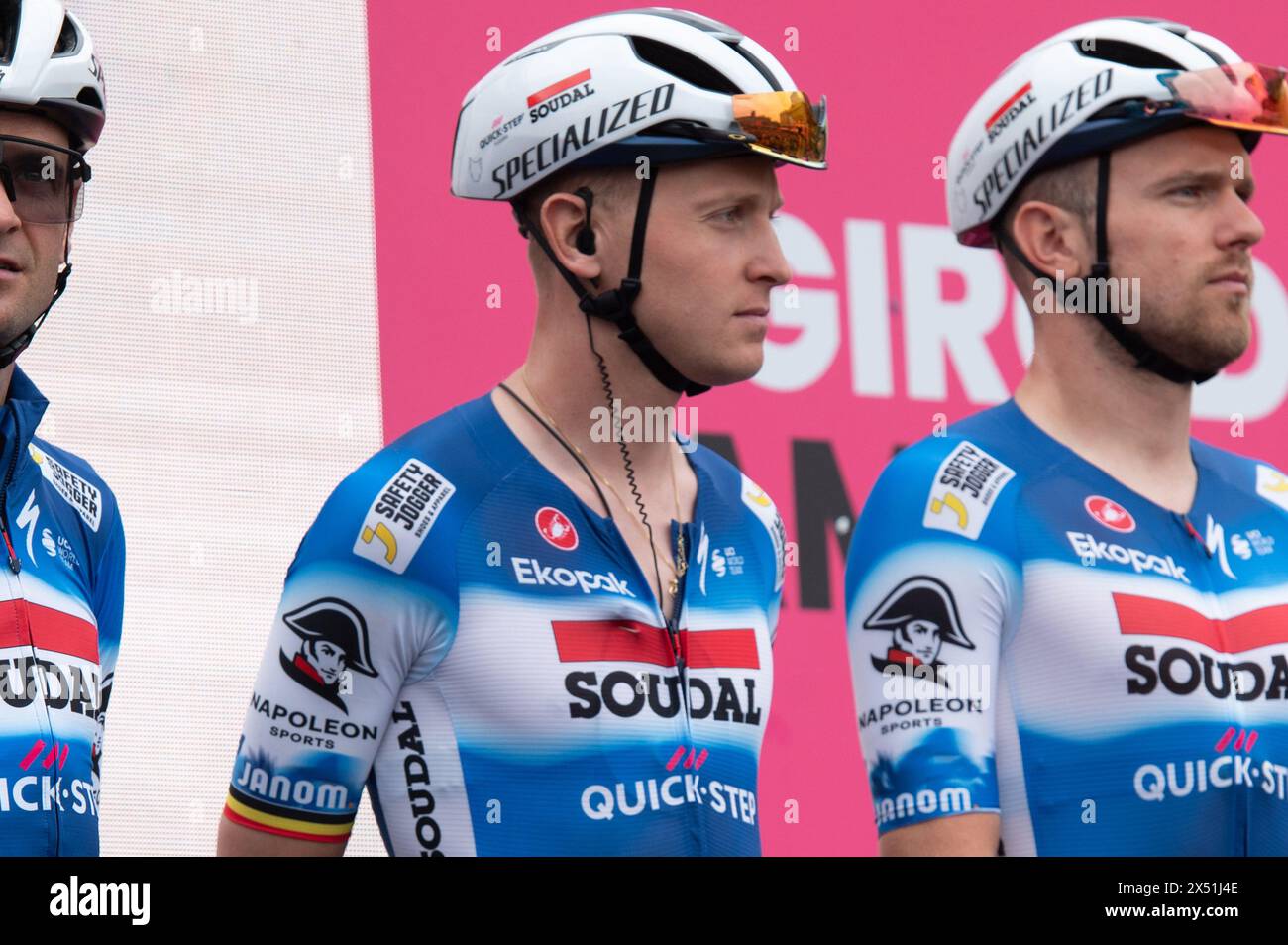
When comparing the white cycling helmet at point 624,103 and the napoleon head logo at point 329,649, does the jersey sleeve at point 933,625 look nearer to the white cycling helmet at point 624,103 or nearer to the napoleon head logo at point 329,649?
the white cycling helmet at point 624,103

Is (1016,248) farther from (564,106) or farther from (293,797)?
(293,797)

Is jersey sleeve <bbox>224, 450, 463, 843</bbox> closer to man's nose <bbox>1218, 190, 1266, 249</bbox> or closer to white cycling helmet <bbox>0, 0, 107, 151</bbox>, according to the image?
white cycling helmet <bbox>0, 0, 107, 151</bbox>

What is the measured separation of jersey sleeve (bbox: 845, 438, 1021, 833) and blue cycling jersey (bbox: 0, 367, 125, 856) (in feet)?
5.19

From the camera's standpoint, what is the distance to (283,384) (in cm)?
776

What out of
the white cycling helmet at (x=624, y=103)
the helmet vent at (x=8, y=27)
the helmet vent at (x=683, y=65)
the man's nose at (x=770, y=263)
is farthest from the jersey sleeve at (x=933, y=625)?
the helmet vent at (x=8, y=27)

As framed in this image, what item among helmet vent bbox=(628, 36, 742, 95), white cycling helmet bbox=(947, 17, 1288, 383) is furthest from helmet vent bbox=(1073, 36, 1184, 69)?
helmet vent bbox=(628, 36, 742, 95)

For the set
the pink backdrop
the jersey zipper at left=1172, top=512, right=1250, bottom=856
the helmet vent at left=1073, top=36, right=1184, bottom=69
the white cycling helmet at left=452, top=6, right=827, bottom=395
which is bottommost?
the jersey zipper at left=1172, top=512, right=1250, bottom=856

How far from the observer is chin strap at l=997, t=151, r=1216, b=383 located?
5.02 metres

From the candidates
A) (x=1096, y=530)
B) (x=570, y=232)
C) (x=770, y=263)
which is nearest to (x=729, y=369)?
(x=770, y=263)

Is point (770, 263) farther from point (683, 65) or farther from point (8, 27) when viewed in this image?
point (8, 27)

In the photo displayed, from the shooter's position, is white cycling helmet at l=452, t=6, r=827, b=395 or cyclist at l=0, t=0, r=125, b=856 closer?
cyclist at l=0, t=0, r=125, b=856

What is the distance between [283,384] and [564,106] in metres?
3.08

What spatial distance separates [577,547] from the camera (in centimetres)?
471
